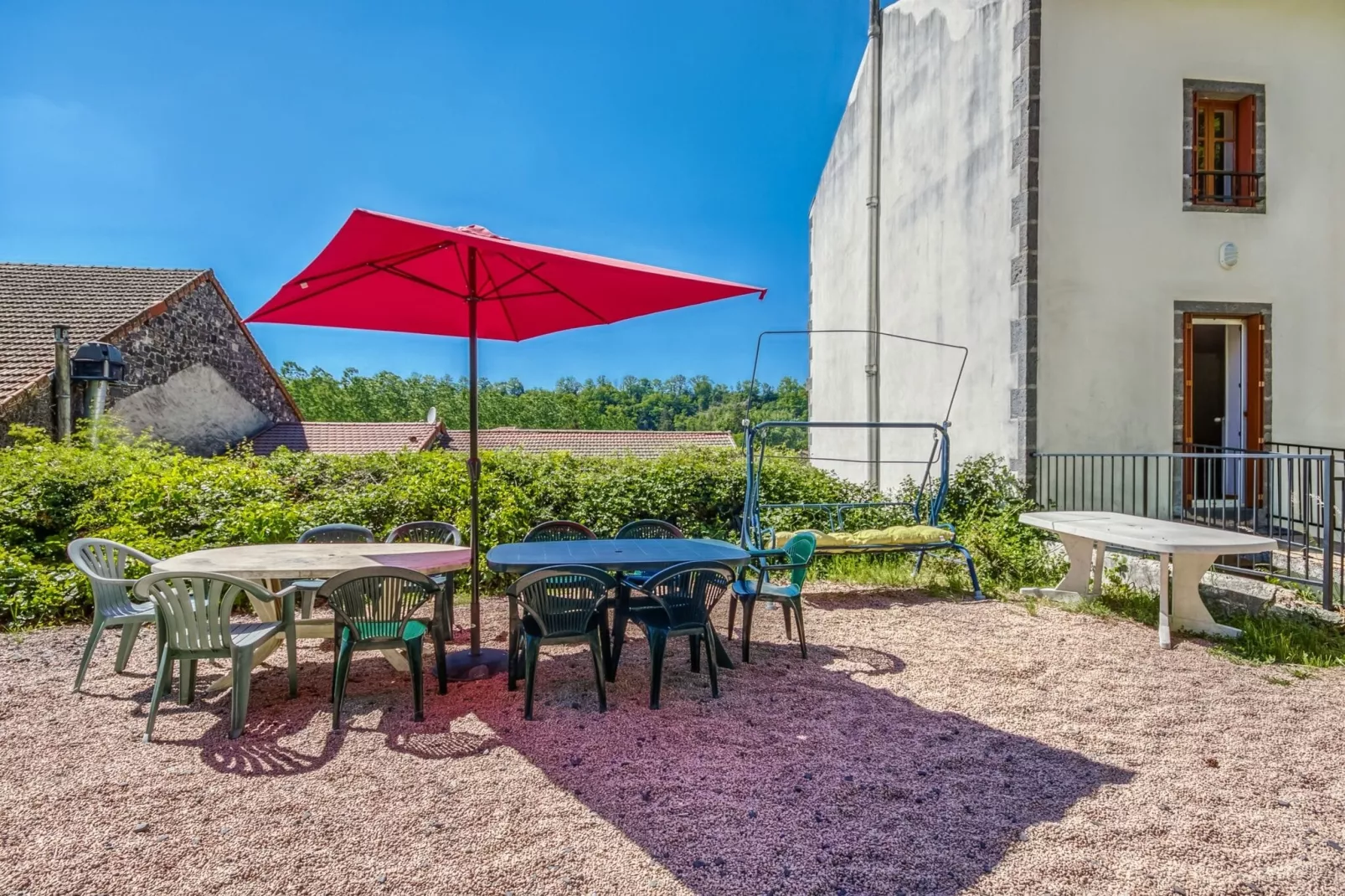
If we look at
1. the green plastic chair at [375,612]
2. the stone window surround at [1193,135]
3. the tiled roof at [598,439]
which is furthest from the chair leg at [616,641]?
the tiled roof at [598,439]

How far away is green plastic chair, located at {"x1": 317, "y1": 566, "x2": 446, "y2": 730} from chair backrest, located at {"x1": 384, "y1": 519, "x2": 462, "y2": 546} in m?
1.53

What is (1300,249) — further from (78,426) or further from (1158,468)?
(78,426)

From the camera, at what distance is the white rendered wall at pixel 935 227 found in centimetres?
816

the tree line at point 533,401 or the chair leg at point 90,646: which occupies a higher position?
the tree line at point 533,401

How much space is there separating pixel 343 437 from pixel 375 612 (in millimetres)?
14028

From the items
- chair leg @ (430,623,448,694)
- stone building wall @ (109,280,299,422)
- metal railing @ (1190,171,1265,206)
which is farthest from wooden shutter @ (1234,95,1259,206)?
stone building wall @ (109,280,299,422)

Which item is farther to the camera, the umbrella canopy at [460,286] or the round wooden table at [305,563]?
the round wooden table at [305,563]

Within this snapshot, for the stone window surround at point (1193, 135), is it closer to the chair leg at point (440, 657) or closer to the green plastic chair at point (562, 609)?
the green plastic chair at point (562, 609)

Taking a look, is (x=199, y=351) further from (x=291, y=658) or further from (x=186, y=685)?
(x=291, y=658)

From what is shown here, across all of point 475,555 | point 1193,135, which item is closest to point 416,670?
point 475,555

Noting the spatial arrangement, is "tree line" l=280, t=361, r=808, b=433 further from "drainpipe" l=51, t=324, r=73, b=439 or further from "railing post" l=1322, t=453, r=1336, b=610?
"railing post" l=1322, t=453, r=1336, b=610

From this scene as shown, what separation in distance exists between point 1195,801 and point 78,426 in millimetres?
11701

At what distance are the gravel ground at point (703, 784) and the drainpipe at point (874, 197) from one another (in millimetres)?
6591

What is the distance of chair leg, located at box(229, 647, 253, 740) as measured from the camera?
10.7 ft
